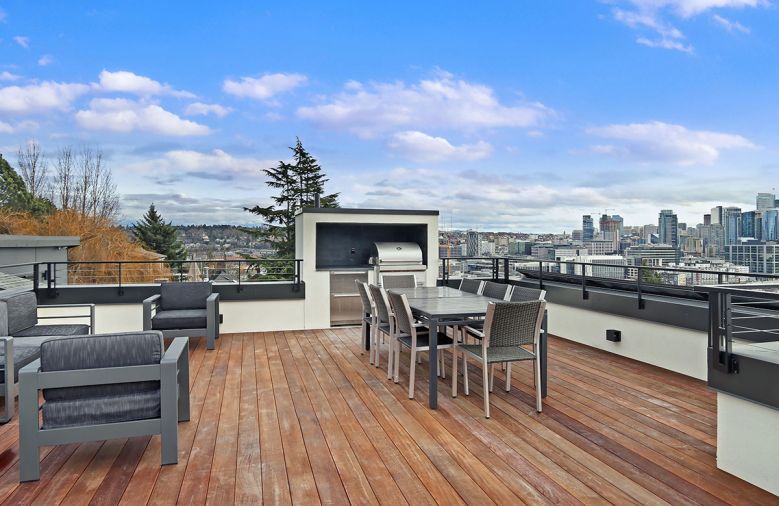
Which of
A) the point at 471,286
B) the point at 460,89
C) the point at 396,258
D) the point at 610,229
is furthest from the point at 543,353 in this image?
the point at 460,89

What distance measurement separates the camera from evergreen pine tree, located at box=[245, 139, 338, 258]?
24.3 meters

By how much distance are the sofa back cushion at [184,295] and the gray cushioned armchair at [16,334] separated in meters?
1.26

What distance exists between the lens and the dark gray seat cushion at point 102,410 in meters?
2.57

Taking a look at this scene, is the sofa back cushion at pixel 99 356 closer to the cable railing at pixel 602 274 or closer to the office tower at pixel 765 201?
the cable railing at pixel 602 274

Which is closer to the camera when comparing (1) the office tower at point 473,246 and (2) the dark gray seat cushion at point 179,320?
(2) the dark gray seat cushion at point 179,320

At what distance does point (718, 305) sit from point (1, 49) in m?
19.4

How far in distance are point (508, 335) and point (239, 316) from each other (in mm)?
4413

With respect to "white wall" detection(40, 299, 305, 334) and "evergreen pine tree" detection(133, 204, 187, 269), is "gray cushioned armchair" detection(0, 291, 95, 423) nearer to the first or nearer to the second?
"white wall" detection(40, 299, 305, 334)

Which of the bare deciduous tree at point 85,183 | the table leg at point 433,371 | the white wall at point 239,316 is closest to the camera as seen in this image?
the table leg at point 433,371

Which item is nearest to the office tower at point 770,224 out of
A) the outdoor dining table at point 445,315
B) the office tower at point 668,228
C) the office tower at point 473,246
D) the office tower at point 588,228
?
the office tower at point 668,228

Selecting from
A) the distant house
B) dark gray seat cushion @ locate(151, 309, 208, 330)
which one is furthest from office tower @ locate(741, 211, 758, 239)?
the distant house

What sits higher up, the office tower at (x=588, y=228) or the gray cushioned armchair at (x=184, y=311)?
the office tower at (x=588, y=228)

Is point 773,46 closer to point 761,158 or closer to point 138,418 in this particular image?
point 761,158

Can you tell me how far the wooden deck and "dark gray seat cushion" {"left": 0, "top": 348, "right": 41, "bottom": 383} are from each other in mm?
607
